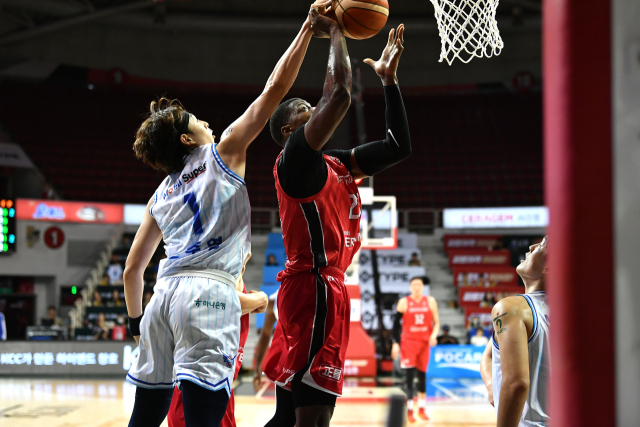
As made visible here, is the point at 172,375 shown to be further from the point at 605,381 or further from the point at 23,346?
the point at 23,346

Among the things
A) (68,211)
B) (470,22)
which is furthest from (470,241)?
(470,22)

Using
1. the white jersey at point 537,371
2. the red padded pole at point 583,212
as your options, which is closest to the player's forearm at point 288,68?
the white jersey at point 537,371

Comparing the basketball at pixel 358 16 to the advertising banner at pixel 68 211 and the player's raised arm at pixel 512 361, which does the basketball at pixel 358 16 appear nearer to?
the player's raised arm at pixel 512 361

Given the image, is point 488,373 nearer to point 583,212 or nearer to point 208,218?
point 208,218

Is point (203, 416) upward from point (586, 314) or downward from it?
downward

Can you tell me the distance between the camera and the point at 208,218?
7.49 ft

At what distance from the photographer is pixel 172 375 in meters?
2.28

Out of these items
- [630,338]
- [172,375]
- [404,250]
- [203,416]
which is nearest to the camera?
[630,338]

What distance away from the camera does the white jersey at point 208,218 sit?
2.27 meters

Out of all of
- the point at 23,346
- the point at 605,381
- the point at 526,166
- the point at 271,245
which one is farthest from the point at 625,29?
the point at 526,166

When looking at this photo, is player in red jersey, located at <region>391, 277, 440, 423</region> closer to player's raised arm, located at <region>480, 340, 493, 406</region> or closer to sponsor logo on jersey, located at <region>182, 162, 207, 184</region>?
player's raised arm, located at <region>480, 340, 493, 406</region>

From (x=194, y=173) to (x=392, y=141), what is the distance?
0.90 m

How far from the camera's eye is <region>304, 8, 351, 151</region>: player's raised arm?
224cm

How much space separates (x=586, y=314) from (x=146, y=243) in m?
2.12
